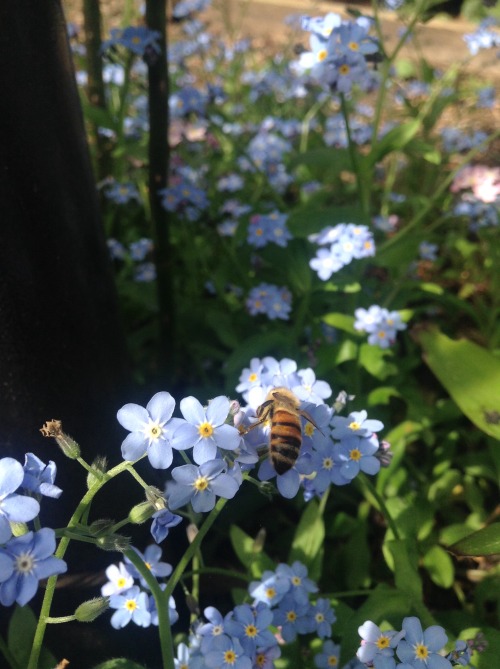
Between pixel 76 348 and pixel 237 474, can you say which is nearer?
pixel 237 474

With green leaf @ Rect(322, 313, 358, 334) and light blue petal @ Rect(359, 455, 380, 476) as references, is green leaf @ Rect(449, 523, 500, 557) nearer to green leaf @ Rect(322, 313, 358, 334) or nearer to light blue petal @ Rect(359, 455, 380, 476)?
light blue petal @ Rect(359, 455, 380, 476)

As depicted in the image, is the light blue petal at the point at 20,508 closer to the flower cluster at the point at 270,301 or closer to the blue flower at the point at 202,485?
the blue flower at the point at 202,485

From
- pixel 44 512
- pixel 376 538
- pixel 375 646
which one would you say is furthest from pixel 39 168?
pixel 376 538

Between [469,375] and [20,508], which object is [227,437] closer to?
[20,508]

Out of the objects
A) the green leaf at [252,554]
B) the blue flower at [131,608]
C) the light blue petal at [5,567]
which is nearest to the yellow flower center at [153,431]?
the light blue petal at [5,567]

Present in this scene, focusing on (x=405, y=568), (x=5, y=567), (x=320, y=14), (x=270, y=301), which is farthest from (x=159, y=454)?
(x=320, y=14)

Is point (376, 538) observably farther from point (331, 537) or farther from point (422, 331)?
point (422, 331)

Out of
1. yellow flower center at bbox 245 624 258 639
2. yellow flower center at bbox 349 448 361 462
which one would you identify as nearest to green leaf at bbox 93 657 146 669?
yellow flower center at bbox 245 624 258 639
